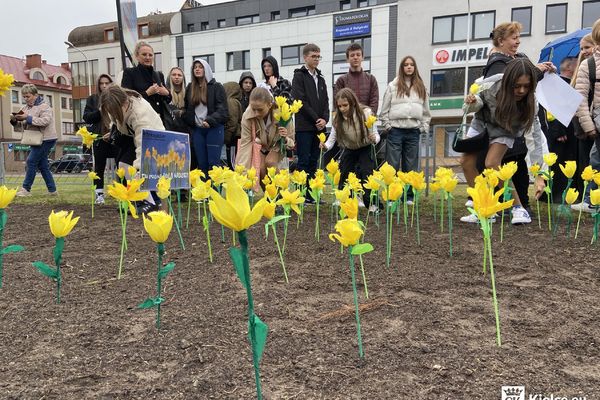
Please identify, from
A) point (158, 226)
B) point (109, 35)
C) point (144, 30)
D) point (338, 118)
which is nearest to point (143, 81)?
point (338, 118)

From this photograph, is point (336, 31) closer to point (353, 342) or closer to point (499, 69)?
point (499, 69)

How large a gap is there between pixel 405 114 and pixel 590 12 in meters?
21.0

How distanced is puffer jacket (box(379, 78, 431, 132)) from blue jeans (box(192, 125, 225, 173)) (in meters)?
1.80

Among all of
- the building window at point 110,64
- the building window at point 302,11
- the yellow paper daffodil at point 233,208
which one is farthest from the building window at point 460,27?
the yellow paper daffodil at point 233,208

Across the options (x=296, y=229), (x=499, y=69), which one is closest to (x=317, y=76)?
(x=499, y=69)

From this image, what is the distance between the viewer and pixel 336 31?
24.7 metres

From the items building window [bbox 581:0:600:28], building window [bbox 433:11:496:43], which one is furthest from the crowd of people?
building window [bbox 581:0:600:28]

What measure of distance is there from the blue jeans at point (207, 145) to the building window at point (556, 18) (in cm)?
2131

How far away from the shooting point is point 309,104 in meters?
4.94

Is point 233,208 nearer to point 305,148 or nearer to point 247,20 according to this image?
point 305,148

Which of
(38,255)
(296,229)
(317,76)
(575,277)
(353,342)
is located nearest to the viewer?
(353,342)

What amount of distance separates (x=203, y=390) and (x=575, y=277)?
69.8 inches

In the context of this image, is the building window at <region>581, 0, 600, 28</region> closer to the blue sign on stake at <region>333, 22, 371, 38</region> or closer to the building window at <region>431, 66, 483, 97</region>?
the building window at <region>431, 66, 483, 97</region>

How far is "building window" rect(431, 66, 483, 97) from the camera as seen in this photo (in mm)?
21766
